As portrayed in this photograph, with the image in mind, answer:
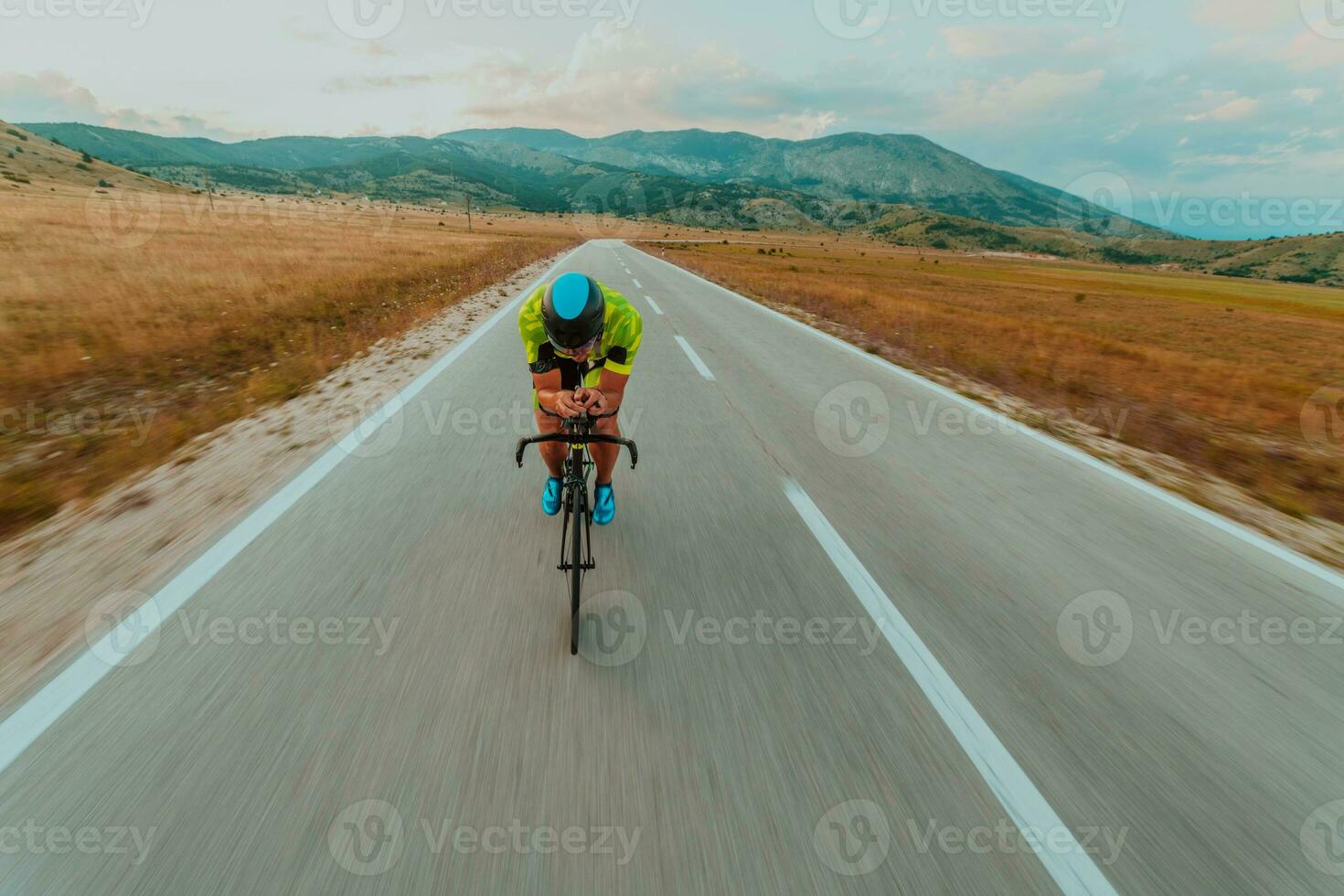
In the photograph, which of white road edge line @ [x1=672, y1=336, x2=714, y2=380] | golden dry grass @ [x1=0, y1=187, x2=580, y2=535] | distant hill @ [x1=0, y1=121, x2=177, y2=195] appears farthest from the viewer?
distant hill @ [x1=0, y1=121, x2=177, y2=195]

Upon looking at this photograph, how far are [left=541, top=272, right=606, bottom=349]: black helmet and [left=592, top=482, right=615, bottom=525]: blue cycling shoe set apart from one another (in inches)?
52.4

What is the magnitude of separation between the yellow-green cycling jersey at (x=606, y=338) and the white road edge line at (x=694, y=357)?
16.2ft

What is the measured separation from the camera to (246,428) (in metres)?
5.83

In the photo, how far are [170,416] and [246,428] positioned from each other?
126cm

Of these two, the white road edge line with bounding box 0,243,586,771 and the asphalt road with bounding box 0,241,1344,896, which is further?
the white road edge line with bounding box 0,243,586,771

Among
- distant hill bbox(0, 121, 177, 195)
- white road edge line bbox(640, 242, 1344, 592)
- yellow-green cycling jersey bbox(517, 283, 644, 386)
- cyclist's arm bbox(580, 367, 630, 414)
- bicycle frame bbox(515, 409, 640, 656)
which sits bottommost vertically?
white road edge line bbox(640, 242, 1344, 592)

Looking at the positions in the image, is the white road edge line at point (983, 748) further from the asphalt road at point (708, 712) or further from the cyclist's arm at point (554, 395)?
the cyclist's arm at point (554, 395)

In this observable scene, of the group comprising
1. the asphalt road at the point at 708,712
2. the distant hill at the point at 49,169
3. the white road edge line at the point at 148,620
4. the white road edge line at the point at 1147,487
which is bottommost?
the white road edge line at the point at 148,620

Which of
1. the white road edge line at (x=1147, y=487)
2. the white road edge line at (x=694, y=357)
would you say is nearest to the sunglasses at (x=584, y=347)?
the white road edge line at (x=1147, y=487)

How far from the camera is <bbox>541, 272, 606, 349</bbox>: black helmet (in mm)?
2787

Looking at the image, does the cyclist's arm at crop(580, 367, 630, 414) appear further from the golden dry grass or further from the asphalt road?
the golden dry grass

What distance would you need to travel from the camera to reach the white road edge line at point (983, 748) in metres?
1.90

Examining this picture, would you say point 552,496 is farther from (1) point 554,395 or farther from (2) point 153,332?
(2) point 153,332

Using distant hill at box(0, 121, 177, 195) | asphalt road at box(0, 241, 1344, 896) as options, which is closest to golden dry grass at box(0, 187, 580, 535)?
asphalt road at box(0, 241, 1344, 896)
